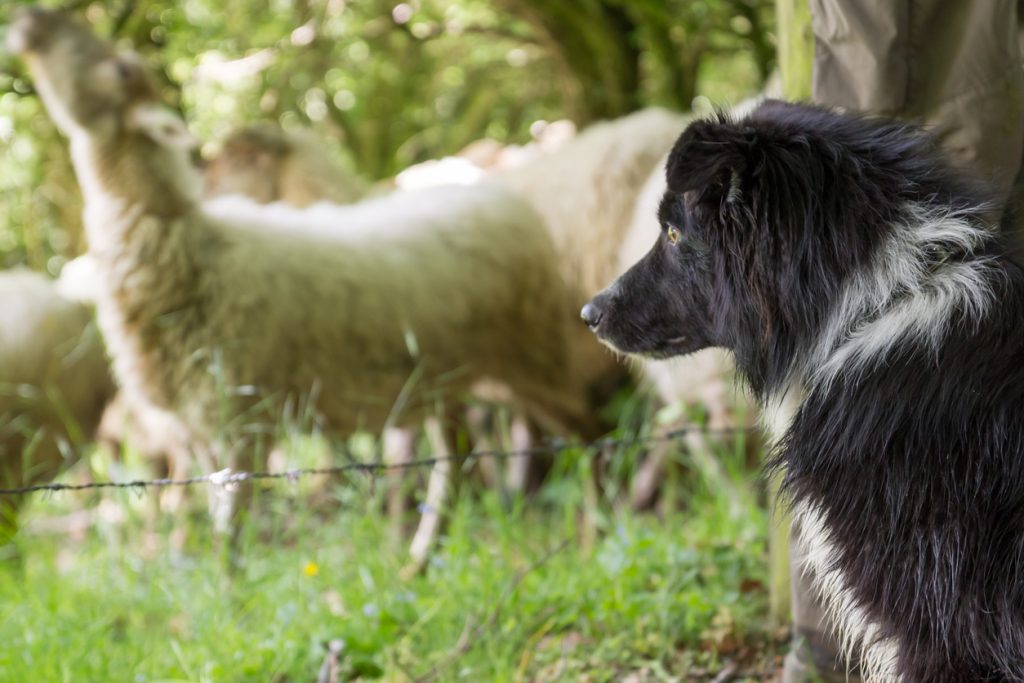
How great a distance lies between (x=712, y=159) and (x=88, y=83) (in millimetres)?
3310

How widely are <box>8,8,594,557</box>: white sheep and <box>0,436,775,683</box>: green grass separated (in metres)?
0.53

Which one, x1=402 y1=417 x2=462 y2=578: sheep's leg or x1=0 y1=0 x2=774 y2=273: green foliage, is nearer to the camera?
x1=402 y1=417 x2=462 y2=578: sheep's leg

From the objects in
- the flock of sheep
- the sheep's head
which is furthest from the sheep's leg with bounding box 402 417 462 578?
the sheep's head

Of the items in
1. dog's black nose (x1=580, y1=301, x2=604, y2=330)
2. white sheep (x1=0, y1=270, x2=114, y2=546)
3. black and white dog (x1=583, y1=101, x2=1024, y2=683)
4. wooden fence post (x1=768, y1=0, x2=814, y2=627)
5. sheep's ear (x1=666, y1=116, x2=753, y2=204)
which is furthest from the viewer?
white sheep (x1=0, y1=270, x2=114, y2=546)

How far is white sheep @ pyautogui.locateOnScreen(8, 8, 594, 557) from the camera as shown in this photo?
4359 mm

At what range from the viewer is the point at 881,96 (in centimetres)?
261

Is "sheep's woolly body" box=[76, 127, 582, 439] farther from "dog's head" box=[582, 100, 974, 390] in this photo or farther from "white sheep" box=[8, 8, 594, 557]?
"dog's head" box=[582, 100, 974, 390]

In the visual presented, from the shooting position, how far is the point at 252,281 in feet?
15.0

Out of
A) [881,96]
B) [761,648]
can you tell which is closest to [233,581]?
[761,648]

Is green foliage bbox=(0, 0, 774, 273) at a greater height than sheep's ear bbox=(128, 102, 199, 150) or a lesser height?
lesser

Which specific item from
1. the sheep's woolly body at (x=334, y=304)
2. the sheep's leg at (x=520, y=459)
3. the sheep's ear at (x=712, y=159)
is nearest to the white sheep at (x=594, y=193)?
the sheep's woolly body at (x=334, y=304)

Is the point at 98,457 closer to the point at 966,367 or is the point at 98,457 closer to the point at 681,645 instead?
the point at 681,645

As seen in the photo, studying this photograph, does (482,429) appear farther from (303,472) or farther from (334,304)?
(303,472)

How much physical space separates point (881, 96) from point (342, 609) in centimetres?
234
